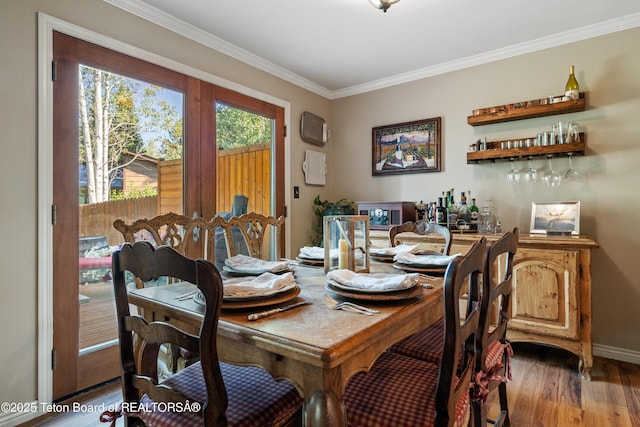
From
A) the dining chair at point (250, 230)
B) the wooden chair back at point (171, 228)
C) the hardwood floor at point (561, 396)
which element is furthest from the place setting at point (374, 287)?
the hardwood floor at point (561, 396)

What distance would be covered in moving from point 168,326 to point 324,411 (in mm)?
458

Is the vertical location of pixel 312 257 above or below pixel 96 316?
above

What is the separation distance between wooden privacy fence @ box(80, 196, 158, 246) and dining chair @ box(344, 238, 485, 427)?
1.85 m

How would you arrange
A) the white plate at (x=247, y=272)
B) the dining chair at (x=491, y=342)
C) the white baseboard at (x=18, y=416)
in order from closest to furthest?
the dining chair at (x=491, y=342), the white plate at (x=247, y=272), the white baseboard at (x=18, y=416)

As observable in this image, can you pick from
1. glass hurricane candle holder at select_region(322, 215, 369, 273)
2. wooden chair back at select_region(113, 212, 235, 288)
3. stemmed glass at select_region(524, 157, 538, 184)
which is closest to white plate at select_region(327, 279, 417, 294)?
glass hurricane candle holder at select_region(322, 215, 369, 273)

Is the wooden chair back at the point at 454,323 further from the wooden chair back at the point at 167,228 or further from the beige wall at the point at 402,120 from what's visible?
the beige wall at the point at 402,120

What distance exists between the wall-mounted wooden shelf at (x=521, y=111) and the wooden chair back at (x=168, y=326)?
9.19 ft

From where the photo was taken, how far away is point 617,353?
2.54 metres

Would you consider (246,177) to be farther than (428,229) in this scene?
Yes

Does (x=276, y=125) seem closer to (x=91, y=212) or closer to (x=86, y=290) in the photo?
(x=91, y=212)

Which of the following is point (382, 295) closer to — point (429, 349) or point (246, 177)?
point (429, 349)

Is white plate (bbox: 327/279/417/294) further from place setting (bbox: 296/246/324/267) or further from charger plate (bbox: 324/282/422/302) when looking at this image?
place setting (bbox: 296/246/324/267)

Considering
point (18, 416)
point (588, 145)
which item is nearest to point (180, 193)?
Answer: point (18, 416)

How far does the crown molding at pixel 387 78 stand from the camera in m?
2.38
